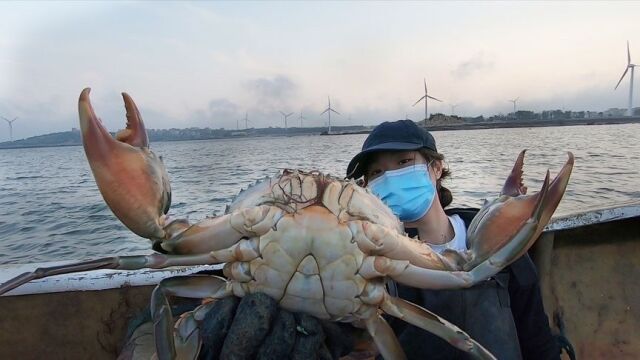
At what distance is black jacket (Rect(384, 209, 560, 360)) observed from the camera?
3188mm

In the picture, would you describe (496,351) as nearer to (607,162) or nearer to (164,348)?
(164,348)

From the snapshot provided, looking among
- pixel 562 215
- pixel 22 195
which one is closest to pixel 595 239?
pixel 562 215

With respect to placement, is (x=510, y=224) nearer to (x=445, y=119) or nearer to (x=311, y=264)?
(x=311, y=264)

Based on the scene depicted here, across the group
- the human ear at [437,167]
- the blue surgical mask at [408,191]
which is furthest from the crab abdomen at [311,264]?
the human ear at [437,167]

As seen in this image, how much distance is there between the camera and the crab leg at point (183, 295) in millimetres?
2635

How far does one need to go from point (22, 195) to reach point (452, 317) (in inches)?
959

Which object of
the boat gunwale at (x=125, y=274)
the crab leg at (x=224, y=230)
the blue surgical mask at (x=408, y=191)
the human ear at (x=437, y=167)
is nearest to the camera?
the crab leg at (x=224, y=230)

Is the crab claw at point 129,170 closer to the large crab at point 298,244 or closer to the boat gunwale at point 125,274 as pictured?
the large crab at point 298,244

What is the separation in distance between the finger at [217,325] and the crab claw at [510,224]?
4.09ft

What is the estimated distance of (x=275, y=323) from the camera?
256cm

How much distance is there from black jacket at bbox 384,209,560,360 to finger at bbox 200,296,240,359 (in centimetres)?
121

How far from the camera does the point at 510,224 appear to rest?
265 cm

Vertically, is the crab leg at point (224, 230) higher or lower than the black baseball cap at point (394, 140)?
lower

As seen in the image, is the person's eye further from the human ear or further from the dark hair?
the human ear
